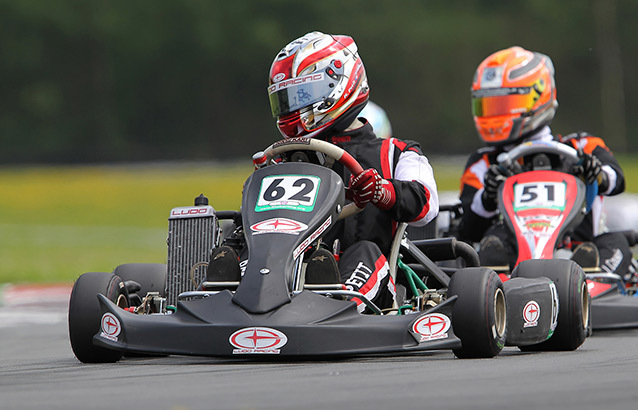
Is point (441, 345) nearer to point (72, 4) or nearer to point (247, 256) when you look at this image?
point (247, 256)

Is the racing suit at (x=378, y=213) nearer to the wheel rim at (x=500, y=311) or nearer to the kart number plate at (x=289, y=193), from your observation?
the kart number plate at (x=289, y=193)

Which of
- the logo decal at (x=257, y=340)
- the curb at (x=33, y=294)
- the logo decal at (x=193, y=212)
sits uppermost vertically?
the logo decal at (x=193, y=212)

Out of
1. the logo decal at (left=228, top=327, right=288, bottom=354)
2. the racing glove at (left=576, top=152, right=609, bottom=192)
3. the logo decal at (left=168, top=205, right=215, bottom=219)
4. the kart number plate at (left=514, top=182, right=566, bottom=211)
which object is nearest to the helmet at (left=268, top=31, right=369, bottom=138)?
A: the logo decal at (left=168, top=205, right=215, bottom=219)

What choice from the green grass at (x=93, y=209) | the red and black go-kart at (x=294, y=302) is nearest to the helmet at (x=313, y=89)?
the red and black go-kart at (x=294, y=302)

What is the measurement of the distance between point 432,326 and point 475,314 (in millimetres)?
194

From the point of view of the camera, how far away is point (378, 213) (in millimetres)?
5273

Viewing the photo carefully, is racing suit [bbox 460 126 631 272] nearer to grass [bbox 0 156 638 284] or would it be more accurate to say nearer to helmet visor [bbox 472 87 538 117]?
helmet visor [bbox 472 87 538 117]

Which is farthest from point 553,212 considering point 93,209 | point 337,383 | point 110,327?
point 93,209

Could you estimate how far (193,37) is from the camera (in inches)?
1560

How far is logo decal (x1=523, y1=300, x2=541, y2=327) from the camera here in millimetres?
5098

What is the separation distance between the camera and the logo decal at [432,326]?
4484 mm

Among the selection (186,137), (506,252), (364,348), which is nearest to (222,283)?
(364,348)

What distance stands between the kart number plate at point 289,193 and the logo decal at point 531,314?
1.07 metres

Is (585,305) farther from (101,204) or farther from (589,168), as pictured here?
(101,204)
